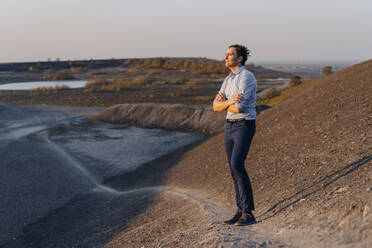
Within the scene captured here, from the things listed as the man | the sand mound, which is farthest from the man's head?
the sand mound

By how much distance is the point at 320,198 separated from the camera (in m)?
5.00

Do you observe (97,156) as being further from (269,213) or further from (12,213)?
(269,213)

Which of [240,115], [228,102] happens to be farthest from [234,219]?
[228,102]

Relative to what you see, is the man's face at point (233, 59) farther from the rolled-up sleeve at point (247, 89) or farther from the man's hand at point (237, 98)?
the man's hand at point (237, 98)

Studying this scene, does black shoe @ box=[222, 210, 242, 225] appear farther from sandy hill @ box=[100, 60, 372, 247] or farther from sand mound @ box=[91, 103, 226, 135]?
sand mound @ box=[91, 103, 226, 135]

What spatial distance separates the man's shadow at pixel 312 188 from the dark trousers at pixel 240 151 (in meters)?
0.69

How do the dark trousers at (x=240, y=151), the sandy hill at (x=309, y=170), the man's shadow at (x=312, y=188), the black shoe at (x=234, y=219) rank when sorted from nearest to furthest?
the sandy hill at (x=309, y=170), the dark trousers at (x=240, y=151), the black shoe at (x=234, y=219), the man's shadow at (x=312, y=188)

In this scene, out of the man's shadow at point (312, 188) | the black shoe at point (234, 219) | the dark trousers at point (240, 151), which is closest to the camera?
the dark trousers at point (240, 151)

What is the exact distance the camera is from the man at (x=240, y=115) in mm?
4223

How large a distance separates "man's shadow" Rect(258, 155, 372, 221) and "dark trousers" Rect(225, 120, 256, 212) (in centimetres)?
69

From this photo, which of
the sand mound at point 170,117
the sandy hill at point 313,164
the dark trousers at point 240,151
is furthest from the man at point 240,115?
the sand mound at point 170,117

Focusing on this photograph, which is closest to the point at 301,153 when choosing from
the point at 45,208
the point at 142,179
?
the point at 142,179

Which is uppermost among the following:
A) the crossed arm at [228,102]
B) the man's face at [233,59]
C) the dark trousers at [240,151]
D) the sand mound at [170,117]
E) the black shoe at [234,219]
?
the man's face at [233,59]

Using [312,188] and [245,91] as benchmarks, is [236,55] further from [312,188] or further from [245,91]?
[312,188]
